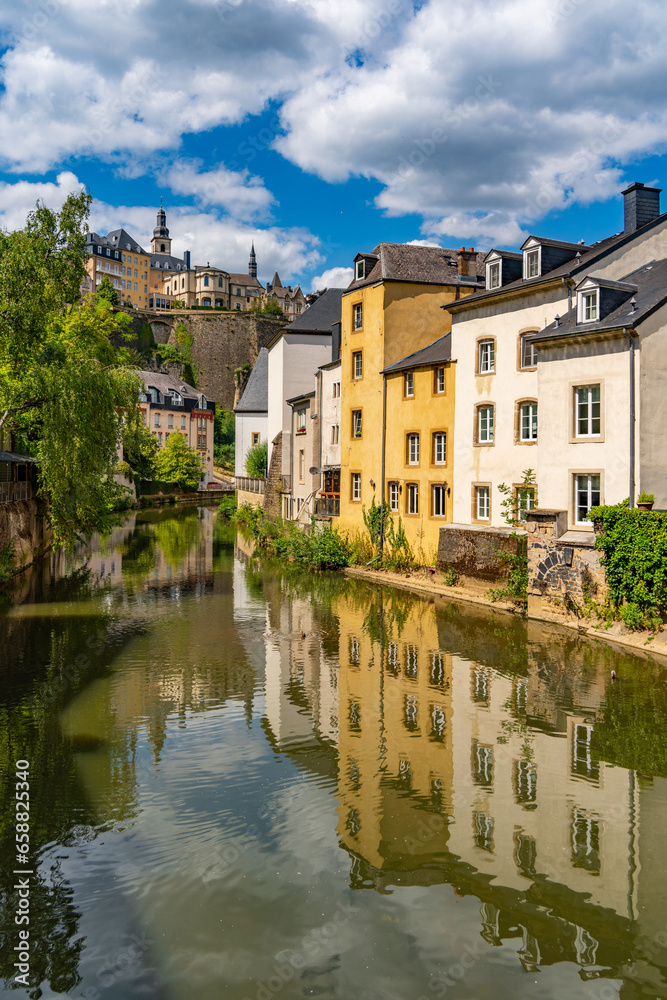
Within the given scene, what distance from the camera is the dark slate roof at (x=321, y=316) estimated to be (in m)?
43.8

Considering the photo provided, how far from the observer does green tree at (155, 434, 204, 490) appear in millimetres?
74500

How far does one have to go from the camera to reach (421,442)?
2756 centimetres

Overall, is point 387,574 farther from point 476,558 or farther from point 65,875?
point 65,875

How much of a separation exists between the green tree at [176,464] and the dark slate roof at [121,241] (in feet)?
226

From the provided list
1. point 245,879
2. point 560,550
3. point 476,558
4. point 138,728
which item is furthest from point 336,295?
point 245,879

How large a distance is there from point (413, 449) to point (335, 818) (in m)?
20.5

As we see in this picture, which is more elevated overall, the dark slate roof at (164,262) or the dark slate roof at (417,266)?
the dark slate roof at (164,262)

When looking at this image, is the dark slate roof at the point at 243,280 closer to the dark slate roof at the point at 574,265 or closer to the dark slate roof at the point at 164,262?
the dark slate roof at the point at 164,262

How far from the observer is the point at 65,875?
7543mm

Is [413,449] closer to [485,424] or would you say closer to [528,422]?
[485,424]

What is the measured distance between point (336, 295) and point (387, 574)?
24.4 m

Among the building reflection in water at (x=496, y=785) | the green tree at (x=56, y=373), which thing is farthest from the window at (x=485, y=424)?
the green tree at (x=56, y=373)

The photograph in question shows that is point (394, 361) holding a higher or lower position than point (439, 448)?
higher

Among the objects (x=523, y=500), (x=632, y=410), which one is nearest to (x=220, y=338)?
(x=523, y=500)
